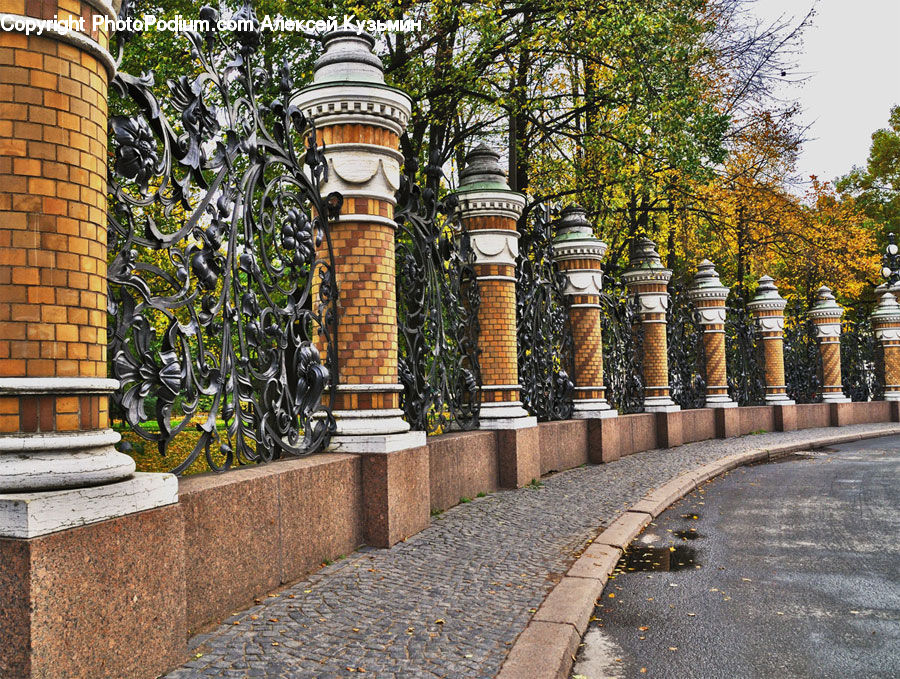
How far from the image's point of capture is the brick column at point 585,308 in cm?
1196

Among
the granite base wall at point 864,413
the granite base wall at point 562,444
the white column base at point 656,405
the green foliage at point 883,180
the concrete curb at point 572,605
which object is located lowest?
the granite base wall at point 864,413

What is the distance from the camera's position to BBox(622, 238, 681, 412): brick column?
14.7 m

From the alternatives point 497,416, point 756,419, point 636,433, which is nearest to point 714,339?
point 756,419

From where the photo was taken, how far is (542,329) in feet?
36.4

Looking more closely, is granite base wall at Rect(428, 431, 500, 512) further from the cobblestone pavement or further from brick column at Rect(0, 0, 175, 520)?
brick column at Rect(0, 0, 175, 520)

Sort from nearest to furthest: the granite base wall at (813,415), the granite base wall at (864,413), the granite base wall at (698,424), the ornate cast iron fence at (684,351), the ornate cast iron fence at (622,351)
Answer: the ornate cast iron fence at (622,351) < the granite base wall at (698,424) < the ornate cast iron fence at (684,351) < the granite base wall at (813,415) < the granite base wall at (864,413)

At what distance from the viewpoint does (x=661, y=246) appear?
25.2m

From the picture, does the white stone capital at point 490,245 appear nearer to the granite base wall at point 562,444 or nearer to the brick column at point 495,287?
the brick column at point 495,287

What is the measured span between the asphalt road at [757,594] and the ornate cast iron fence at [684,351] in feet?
22.8

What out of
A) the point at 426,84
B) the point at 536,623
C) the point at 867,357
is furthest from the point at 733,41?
the point at 536,623

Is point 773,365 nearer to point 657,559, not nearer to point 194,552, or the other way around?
point 657,559

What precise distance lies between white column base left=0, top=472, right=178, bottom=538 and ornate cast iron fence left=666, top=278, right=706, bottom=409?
13688mm

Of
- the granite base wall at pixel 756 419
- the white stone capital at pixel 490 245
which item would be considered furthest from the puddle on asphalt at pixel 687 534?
the granite base wall at pixel 756 419

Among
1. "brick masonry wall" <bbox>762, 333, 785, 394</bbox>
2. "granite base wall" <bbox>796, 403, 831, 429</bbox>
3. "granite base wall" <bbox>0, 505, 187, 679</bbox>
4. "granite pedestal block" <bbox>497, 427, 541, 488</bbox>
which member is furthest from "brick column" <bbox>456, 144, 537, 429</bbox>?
"granite base wall" <bbox>796, 403, 831, 429</bbox>
